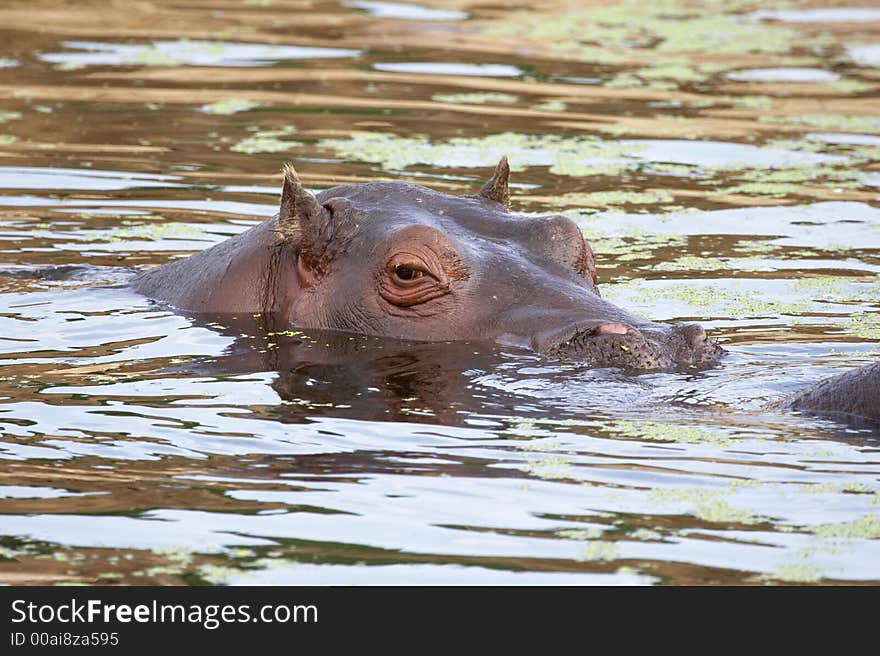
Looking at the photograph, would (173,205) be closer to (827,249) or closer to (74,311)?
(74,311)

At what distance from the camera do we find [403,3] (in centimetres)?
2106

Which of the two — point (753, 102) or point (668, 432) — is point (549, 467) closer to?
point (668, 432)

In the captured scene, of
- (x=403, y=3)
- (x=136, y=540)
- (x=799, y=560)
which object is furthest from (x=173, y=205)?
(x=403, y=3)

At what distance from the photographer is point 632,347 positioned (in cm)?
724

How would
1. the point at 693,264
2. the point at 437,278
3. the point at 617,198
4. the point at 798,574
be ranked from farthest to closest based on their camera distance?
the point at 617,198 → the point at 693,264 → the point at 437,278 → the point at 798,574

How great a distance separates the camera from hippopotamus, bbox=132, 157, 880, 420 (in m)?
7.46

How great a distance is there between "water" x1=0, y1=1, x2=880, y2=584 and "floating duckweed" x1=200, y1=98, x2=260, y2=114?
0.05 meters

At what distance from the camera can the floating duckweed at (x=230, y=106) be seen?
15.2 m

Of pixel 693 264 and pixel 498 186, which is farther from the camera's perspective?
pixel 693 264

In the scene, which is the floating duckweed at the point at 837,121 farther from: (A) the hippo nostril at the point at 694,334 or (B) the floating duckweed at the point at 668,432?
(B) the floating duckweed at the point at 668,432

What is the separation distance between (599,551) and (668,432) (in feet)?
4.24

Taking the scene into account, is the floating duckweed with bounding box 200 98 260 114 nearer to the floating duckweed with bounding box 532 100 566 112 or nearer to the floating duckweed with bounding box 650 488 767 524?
the floating duckweed with bounding box 532 100 566 112

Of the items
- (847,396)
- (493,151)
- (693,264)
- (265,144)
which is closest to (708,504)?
(847,396)

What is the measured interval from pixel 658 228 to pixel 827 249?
1211mm
